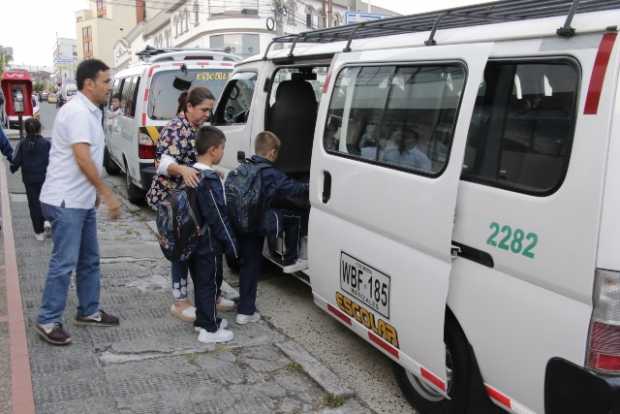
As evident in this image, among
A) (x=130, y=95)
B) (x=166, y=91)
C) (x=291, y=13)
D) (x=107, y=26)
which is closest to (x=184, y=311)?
(x=166, y=91)

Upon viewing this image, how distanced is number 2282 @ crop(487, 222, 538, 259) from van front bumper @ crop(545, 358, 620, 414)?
43 cm

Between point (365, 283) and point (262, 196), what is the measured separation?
1154 mm

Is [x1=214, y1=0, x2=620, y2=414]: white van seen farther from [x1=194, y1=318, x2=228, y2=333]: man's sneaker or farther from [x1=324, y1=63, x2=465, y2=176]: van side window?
[x1=194, y1=318, x2=228, y2=333]: man's sneaker

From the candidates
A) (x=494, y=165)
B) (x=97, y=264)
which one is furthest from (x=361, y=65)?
(x=97, y=264)

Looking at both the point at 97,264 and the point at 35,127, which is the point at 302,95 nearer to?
the point at 97,264

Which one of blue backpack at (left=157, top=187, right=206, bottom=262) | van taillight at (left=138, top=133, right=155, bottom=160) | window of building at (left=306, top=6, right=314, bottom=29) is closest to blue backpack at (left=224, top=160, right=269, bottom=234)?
blue backpack at (left=157, top=187, right=206, bottom=262)

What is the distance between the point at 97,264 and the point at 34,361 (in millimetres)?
773

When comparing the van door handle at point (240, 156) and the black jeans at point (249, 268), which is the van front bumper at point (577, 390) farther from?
the van door handle at point (240, 156)

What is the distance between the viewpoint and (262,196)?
13.7 feet

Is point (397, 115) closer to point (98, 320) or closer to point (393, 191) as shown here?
point (393, 191)

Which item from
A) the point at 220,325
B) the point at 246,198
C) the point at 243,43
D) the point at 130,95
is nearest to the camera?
the point at 246,198

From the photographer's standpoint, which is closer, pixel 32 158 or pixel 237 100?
pixel 237 100

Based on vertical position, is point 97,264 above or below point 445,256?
below

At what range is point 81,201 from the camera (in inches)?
152
